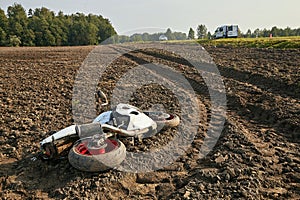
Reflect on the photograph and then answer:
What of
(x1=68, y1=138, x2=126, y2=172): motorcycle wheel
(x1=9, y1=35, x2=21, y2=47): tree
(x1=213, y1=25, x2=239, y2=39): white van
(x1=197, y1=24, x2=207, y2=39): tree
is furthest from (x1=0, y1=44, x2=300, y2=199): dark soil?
(x1=197, y1=24, x2=207, y2=39): tree

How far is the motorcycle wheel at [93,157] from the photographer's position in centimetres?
390

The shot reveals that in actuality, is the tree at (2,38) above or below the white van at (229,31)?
above

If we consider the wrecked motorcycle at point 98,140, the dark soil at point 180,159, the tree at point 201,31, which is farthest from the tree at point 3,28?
the tree at point 201,31

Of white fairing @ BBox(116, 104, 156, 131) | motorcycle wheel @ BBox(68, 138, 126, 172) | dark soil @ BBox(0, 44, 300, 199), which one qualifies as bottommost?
dark soil @ BBox(0, 44, 300, 199)

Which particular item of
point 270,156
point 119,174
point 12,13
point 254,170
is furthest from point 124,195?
point 12,13

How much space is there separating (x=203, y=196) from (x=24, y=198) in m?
2.35

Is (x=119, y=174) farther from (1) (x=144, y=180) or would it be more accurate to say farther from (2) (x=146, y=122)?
(2) (x=146, y=122)

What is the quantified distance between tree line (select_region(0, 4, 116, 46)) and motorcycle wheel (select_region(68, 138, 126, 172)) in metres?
58.4

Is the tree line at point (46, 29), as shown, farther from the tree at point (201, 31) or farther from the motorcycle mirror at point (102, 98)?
the motorcycle mirror at point (102, 98)

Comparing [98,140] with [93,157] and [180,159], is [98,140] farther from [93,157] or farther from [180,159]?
[180,159]

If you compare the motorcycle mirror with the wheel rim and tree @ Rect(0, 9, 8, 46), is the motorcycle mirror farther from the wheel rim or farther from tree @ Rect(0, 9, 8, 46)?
tree @ Rect(0, 9, 8, 46)

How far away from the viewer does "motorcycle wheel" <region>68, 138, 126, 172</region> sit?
12.8 feet

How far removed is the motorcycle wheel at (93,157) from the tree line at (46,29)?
58.4 metres

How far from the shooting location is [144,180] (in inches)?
164
